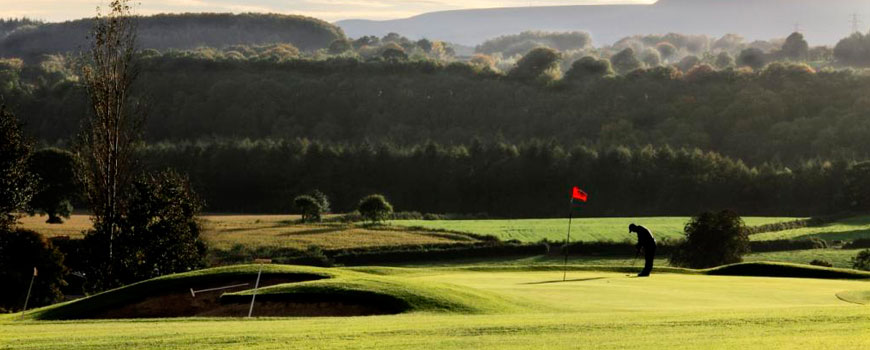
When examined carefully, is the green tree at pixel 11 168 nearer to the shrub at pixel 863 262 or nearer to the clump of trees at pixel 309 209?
the shrub at pixel 863 262

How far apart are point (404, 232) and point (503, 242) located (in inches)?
350

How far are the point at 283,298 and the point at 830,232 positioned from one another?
62589mm

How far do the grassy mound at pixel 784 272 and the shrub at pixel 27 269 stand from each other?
90.0 ft

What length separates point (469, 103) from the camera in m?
169

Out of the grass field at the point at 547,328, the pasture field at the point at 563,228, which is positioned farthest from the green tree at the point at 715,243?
the grass field at the point at 547,328

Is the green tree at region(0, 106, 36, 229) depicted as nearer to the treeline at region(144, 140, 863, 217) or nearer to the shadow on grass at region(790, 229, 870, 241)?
the shadow on grass at region(790, 229, 870, 241)

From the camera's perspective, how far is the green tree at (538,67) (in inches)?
7200

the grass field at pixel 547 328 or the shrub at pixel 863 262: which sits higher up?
the grass field at pixel 547 328

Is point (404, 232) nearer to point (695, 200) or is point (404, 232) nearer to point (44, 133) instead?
point (695, 200)

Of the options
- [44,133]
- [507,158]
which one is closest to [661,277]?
[507,158]

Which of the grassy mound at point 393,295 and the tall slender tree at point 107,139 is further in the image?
the tall slender tree at point 107,139

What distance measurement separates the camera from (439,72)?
186 metres

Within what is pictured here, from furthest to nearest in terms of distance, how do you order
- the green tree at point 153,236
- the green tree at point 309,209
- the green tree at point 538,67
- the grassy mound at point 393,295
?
the green tree at point 538,67 → the green tree at point 309,209 → the green tree at point 153,236 → the grassy mound at point 393,295

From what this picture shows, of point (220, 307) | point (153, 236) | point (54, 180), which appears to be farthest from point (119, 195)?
point (54, 180)
